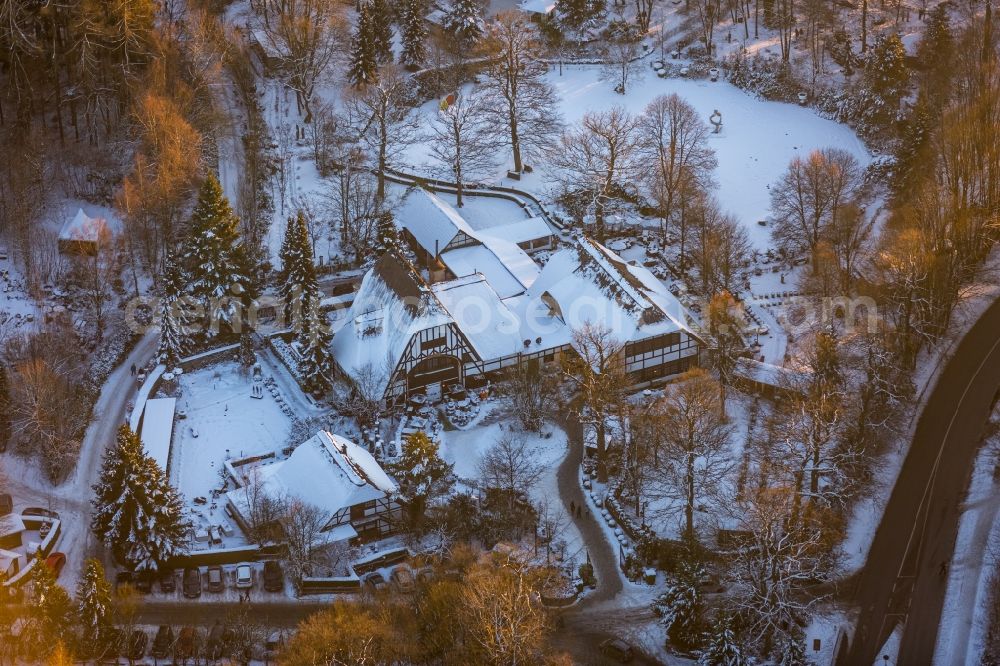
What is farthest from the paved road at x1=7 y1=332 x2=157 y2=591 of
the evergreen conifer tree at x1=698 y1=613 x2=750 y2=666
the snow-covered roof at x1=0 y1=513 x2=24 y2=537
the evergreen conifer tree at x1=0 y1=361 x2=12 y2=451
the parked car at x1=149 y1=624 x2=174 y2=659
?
the evergreen conifer tree at x1=698 y1=613 x2=750 y2=666

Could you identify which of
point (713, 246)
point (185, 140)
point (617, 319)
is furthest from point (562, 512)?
point (185, 140)

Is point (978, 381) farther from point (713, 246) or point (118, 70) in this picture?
point (118, 70)

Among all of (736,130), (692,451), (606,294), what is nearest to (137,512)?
(692,451)

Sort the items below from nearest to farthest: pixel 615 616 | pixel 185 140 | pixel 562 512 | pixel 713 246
A: pixel 615 616, pixel 562 512, pixel 713 246, pixel 185 140

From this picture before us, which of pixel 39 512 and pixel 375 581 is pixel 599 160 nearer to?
pixel 375 581

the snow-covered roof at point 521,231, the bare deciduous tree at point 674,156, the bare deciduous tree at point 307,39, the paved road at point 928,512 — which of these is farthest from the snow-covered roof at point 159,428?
the paved road at point 928,512

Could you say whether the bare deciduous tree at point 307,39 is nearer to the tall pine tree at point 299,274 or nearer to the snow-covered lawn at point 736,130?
the snow-covered lawn at point 736,130
